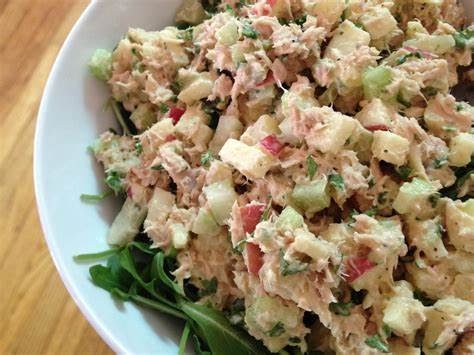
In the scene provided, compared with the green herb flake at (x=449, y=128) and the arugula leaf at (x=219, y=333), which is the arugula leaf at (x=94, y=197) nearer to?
the arugula leaf at (x=219, y=333)

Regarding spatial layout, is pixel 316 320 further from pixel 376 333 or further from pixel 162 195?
pixel 162 195

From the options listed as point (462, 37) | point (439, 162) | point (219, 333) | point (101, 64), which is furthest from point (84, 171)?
point (462, 37)

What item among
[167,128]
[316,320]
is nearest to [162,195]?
[167,128]

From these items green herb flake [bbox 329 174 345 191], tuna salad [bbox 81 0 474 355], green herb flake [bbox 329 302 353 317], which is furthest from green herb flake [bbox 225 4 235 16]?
green herb flake [bbox 329 302 353 317]

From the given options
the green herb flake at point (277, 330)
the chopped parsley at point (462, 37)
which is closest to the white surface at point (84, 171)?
the green herb flake at point (277, 330)

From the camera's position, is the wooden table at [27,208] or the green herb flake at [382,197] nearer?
the green herb flake at [382,197]

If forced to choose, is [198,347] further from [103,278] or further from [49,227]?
[49,227]
